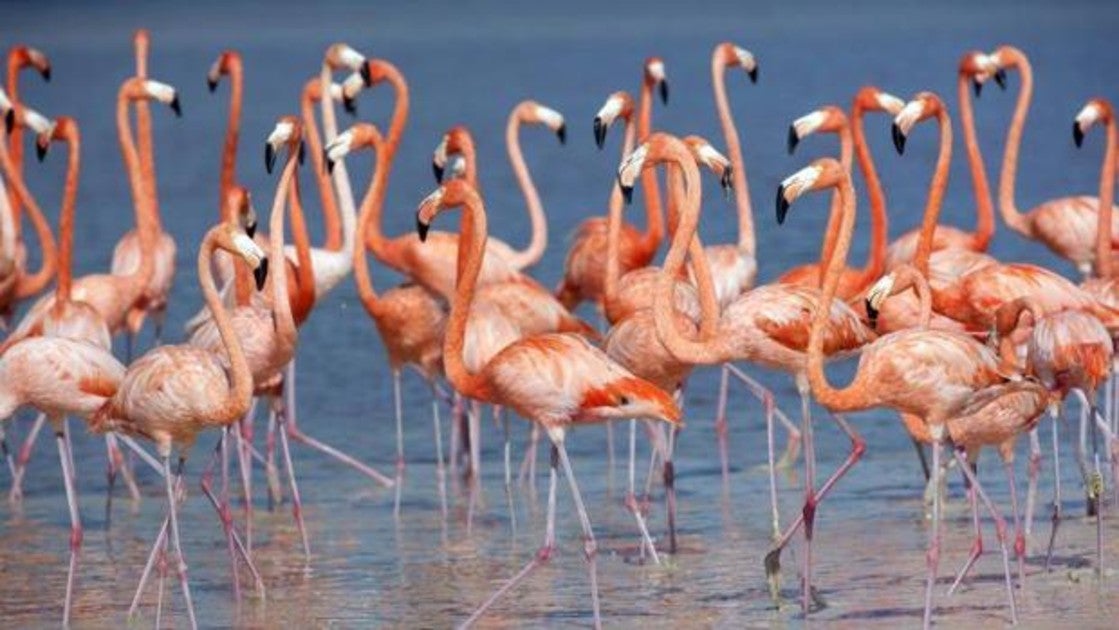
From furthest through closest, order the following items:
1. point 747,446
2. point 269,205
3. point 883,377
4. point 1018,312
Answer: point 269,205, point 747,446, point 1018,312, point 883,377

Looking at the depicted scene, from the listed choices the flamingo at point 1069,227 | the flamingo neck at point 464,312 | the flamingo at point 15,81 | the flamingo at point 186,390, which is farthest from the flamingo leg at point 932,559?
the flamingo at point 15,81

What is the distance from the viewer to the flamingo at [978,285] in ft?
25.2

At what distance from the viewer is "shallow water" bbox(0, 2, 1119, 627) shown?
6996 mm

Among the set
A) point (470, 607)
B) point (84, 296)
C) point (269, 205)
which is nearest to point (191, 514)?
point (84, 296)

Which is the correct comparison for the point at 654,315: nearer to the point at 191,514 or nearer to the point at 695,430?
the point at 191,514

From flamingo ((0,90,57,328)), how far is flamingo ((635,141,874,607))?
10.6 ft

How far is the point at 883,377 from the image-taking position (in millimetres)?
6680

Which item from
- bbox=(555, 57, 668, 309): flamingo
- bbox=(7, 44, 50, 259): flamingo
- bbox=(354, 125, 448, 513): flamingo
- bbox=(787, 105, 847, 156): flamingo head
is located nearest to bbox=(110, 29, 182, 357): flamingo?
bbox=(7, 44, 50, 259): flamingo

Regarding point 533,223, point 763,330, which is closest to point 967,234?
point 533,223

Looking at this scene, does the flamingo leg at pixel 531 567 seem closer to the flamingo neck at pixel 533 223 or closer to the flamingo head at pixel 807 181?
the flamingo head at pixel 807 181

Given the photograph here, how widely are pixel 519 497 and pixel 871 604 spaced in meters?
2.26

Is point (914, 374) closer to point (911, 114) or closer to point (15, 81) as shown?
point (911, 114)

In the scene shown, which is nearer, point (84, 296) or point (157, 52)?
point (84, 296)

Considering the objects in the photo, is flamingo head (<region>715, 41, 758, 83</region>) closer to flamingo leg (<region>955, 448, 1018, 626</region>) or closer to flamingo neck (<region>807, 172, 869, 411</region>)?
flamingo neck (<region>807, 172, 869, 411</region>)
